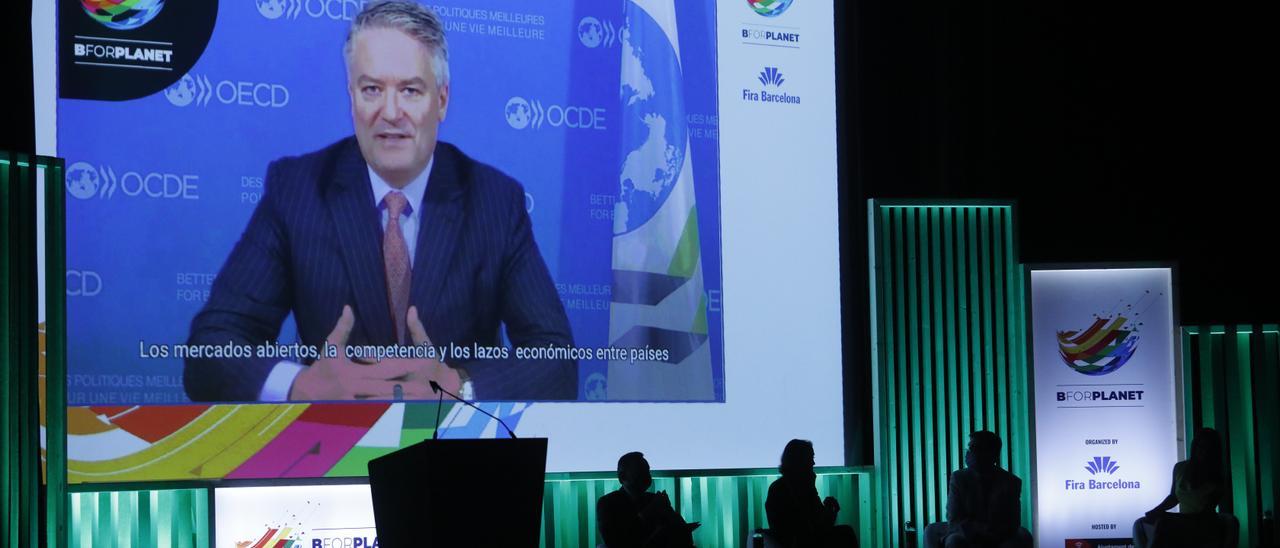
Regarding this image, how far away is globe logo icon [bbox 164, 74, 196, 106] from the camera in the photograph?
645 centimetres

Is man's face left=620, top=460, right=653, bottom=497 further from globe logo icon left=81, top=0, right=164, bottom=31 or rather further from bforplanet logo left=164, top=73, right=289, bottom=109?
globe logo icon left=81, top=0, right=164, bottom=31

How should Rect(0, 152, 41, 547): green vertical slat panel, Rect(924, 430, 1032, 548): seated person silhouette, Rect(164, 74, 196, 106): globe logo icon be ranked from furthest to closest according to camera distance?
Rect(924, 430, 1032, 548): seated person silhouette → Rect(164, 74, 196, 106): globe logo icon → Rect(0, 152, 41, 547): green vertical slat panel

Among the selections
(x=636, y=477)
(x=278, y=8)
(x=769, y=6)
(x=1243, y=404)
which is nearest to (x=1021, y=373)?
(x=1243, y=404)

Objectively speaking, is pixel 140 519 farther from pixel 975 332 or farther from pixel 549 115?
pixel 975 332

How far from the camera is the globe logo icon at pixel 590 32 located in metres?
7.18

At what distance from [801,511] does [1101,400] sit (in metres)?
2.55

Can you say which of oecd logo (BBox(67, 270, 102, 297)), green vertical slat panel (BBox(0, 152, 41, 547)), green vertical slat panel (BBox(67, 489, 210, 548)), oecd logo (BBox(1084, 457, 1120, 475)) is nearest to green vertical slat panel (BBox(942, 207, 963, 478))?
oecd logo (BBox(1084, 457, 1120, 475))

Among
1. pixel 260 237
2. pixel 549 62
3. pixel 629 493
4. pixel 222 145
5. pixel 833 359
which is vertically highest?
pixel 549 62

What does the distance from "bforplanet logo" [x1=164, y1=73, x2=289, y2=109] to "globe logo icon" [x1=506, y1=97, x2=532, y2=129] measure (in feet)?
3.55

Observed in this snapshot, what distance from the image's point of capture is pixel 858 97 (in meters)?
7.80

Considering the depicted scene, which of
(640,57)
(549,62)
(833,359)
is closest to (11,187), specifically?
(549,62)

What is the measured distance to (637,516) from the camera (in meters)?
5.98

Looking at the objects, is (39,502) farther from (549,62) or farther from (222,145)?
(549,62)

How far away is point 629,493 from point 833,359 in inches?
74.2
